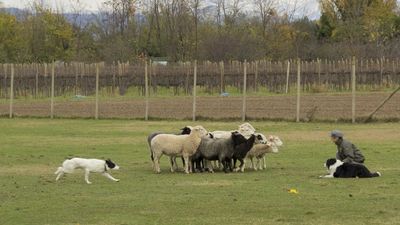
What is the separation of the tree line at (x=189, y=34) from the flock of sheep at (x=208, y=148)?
5576 cm

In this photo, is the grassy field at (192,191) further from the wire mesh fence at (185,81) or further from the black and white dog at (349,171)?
the wire mesh fence at (185,81)

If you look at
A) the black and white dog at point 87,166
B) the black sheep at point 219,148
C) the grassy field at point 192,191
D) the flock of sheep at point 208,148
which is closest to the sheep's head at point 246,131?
the flock of sheep at point 208,148

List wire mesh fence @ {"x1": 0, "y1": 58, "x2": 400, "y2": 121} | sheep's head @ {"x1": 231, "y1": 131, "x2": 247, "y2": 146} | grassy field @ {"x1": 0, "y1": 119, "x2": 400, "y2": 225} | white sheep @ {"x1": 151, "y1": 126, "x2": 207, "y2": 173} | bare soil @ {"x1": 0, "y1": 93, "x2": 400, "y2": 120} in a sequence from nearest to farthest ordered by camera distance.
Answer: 1. grassy field @ {"x1": 0, "y1": 119, "x2": 400, "y2": 225}
2. white sheep @ {"x1": 151, "y1": 126, "x2": 207, "y2": 173}
3. sheep's head @ {"x1": 231, "y1": 131, "x2": 247, "y2": 146}
4. bare soil @ {"x1": 0, "y1": 93, "x2": 400, "y2": 120}
5. wire mesh fence @ {"x1": 0, "y1": 58, "x2": 400, "y2": 121}

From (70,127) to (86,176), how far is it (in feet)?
63.4

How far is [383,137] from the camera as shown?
29453 millimetres

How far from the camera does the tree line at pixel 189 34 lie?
77513mm

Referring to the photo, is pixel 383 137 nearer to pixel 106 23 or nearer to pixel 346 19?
pixel 346 19

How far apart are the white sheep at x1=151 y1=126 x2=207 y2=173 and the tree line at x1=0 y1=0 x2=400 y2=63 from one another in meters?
56.8

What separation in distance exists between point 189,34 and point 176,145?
67.3 meters

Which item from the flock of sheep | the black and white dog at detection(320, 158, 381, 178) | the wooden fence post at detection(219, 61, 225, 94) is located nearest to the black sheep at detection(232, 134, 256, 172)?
the flock of sheep

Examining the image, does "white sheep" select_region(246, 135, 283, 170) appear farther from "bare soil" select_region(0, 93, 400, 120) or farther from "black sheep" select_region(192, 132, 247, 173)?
"bare soil" select_region(0, 93, 400, 120)

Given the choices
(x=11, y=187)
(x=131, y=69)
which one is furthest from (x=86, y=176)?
(x=131, y=69)

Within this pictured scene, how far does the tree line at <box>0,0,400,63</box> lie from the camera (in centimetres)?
7751

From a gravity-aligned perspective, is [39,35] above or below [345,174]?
above
